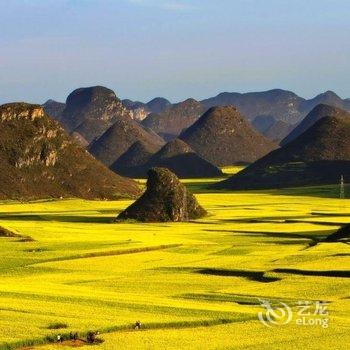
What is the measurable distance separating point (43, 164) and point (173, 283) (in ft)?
353

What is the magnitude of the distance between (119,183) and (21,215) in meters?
57.5

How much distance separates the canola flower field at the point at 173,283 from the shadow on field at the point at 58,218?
2.89 m

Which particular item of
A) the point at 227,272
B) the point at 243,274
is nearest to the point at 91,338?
the point at 243,274

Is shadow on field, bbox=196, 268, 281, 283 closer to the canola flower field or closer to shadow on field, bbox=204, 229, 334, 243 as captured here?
the canola flower field

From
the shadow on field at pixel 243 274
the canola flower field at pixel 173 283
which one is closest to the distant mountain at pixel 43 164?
the canola flower field at pixel 173 283

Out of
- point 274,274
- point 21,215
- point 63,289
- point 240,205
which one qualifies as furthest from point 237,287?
point 240,205

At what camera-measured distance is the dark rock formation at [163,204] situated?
323ft

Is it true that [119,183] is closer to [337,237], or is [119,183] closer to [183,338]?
[337,237]

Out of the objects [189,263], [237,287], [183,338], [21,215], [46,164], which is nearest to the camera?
[183,338]

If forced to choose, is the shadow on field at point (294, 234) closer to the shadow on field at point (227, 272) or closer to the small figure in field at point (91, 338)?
the shadow on field at point (227, 272)

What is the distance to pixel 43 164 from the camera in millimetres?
150500

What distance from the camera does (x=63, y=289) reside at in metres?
42.1

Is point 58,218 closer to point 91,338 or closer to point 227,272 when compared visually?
point 227,272

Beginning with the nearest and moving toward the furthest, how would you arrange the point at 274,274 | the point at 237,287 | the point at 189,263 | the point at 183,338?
the point at 183,338 → the point at 237,287 → the point at 274,274 → the point at 189,263
